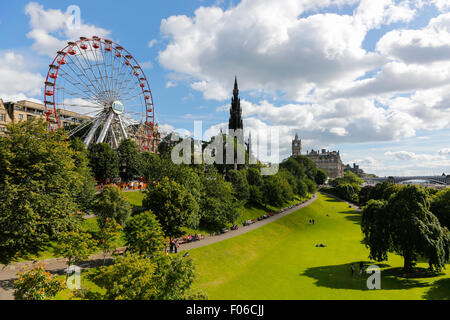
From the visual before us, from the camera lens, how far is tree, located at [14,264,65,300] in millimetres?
15649

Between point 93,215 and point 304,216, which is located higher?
point 93,215

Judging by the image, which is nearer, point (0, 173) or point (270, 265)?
point (0, 173)

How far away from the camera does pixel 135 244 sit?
28016mm

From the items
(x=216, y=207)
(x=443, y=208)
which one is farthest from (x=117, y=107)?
(x=443, y=208)

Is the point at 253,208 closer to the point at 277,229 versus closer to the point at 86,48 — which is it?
the point at 277,229

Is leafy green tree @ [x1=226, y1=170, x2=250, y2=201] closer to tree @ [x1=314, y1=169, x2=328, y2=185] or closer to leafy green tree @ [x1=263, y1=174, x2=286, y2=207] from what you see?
leafy green tree @ [x1=263, y1=174, x2=286, y2=207]

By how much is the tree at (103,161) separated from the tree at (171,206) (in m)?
27.7

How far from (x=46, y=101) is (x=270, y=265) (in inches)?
2187

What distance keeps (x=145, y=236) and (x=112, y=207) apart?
9340mm

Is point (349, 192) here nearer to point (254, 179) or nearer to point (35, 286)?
point (254, 179)

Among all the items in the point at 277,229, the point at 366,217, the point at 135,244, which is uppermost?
the point at 366,217
